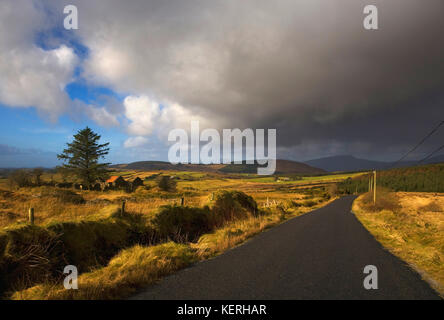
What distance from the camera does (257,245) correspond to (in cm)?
1041

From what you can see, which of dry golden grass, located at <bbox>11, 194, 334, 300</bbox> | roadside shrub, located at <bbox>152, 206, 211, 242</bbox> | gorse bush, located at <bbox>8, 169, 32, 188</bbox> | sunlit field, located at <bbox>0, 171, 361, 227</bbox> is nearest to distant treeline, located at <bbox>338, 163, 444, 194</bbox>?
sunlit field, located at <bbox>0, 171, 361, 227</bbox>

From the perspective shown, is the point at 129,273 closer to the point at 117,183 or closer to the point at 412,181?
the point at 117,183

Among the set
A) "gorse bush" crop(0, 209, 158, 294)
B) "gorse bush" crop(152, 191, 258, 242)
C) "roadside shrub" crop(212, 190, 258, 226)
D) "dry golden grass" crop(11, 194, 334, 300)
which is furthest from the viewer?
"roadside shrub" crop(212, 190, 258, 226)

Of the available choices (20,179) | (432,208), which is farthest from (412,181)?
(20,179)

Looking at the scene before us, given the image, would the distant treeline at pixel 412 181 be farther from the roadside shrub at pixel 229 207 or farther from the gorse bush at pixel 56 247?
the gorse bush at pixel 56 247

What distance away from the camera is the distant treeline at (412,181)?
10600cm

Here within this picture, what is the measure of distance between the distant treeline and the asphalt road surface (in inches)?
4410

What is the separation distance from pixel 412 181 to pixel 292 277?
145291mm

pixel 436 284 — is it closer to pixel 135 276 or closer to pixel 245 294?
pixel 245 294

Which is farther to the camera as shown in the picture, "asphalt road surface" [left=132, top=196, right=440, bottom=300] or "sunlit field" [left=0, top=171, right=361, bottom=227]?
"sunlit field" [left=0, top=171, right=361, bottom=227]

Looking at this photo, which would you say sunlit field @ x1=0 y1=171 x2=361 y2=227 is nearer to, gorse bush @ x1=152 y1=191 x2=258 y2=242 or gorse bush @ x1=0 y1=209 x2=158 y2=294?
gorse bush @ x1=152 y1=191 x2=258 y2=242

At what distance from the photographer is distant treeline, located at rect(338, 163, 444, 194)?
→ 348 feet

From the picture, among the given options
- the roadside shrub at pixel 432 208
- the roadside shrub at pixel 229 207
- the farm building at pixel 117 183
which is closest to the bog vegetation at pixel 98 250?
the roadside shrub at pixel 229 207
